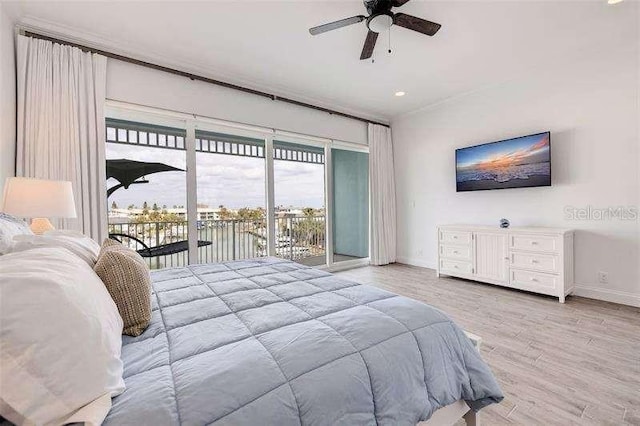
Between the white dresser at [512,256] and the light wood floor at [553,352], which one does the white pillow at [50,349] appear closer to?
the light wood floor at [553,352]

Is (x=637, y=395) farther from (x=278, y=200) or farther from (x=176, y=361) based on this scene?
(x=278, y=200)

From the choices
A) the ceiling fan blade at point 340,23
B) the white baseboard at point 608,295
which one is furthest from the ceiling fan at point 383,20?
the white baseboard at point 608,295

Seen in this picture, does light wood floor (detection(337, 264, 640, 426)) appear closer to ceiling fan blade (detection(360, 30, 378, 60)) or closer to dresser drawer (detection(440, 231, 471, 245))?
dresser drawer (detection(440, 231, 471, 245))

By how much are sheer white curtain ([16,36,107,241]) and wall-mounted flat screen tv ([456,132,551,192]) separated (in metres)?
4.62

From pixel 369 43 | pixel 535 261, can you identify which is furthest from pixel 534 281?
pixel 369 43

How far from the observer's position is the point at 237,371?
2.84 feet

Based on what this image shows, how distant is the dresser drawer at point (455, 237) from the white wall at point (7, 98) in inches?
191

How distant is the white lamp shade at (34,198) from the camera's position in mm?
1943

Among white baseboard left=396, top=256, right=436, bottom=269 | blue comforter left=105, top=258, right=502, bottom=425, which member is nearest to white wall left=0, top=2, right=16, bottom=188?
blue comforter left=105, top=258, right=502, bottom=425

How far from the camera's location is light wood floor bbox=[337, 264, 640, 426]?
61.4 inches

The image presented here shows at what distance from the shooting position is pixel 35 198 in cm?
200

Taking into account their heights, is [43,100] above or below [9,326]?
above

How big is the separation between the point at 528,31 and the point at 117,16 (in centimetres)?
386

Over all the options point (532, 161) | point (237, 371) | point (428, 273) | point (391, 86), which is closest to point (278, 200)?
point (391, 86)
